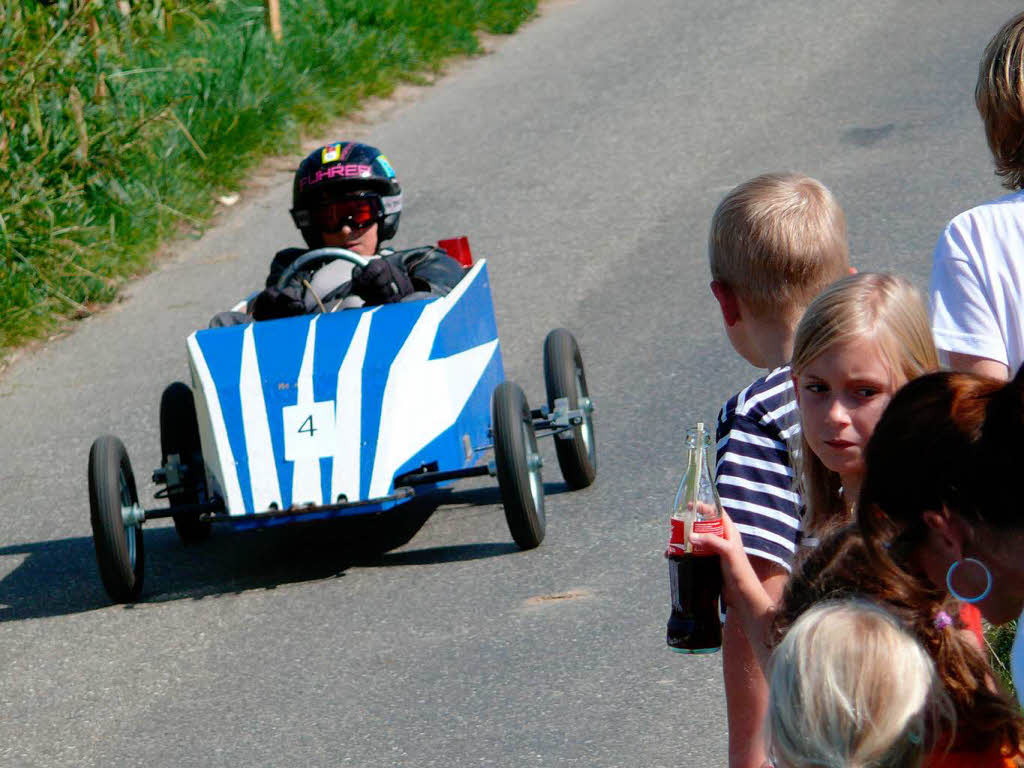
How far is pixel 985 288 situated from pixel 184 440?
13.4ft

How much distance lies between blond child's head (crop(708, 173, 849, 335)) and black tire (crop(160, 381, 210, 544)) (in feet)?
12.4

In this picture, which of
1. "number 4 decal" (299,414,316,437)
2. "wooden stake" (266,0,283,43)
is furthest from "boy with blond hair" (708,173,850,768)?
"wooden stake" (266,0,283,43)

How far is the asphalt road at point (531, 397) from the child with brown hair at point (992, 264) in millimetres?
1556

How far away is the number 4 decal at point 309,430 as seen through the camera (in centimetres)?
566

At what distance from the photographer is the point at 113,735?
15.6 ft

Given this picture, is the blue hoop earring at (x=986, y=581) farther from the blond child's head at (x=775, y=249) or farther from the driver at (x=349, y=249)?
the driver at (x=349, y=249)

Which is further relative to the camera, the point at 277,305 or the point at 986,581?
the point at 277,305

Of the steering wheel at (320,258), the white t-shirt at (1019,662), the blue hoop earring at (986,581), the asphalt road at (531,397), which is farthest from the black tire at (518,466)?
the white t-shirt at (1019,662)

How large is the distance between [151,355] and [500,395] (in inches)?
138

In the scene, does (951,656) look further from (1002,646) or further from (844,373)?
(1002,646)

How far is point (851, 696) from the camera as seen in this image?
75.7 inches

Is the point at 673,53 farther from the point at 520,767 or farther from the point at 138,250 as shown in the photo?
the point at 520,767

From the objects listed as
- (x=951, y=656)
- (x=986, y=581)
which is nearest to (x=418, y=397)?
(x=951, y=656)

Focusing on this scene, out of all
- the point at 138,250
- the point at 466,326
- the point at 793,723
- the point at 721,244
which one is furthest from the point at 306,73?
the point at 793,723
